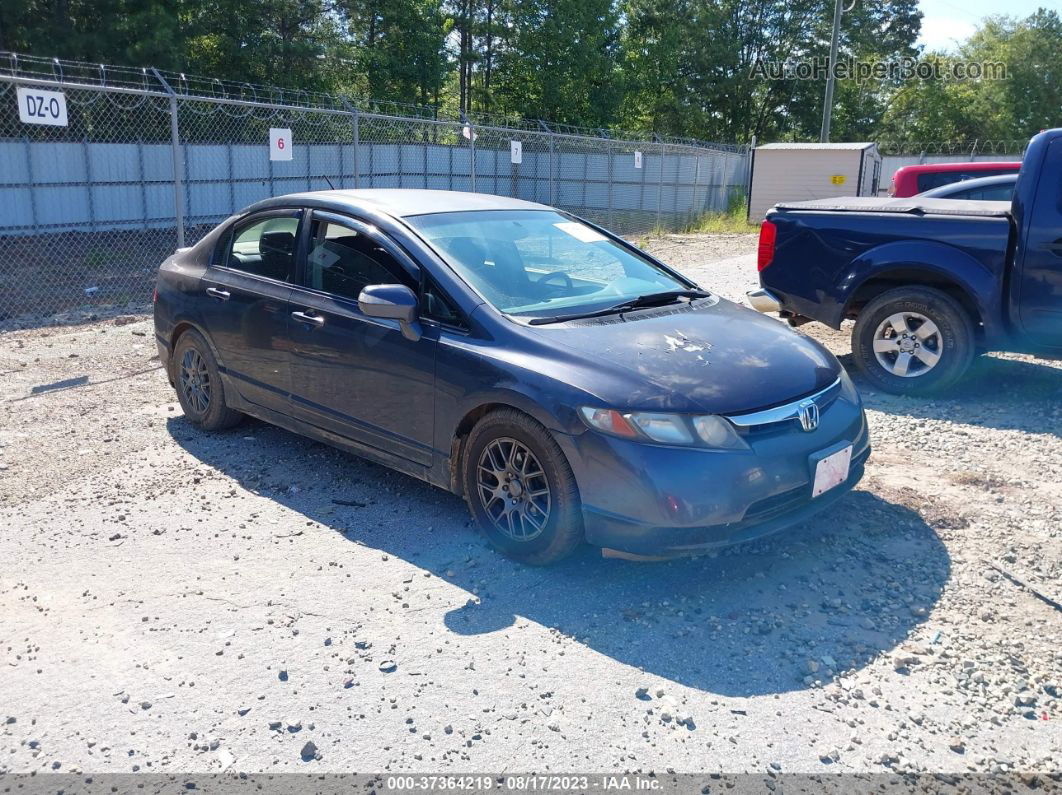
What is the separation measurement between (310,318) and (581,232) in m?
1.71

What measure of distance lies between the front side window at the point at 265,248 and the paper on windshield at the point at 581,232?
61.6 inches

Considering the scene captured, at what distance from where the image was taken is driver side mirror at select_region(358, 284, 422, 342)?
4.39 meters

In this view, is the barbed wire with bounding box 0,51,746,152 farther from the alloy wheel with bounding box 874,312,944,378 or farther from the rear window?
the alloy wheel with bounding box 874,312,944,378

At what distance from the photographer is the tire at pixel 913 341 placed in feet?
22.5

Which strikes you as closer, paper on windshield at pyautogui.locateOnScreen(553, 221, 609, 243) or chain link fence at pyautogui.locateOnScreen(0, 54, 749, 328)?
paper on windshield at pyautogui.locateOnScreen(553, 221, 609, 243)

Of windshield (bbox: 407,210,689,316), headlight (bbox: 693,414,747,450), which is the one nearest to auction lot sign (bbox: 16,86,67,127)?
windshield (bbox: 407,210,689,316)

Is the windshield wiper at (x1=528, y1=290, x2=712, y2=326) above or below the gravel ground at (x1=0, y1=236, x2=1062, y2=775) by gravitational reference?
above

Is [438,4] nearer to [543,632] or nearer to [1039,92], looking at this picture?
[543,632]

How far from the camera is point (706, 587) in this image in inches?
162

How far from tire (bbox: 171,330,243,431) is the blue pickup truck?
3477mm

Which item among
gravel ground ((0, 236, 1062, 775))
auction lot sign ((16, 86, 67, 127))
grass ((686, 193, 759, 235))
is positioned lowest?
gravel ground ((0, 236, 1062, 775))

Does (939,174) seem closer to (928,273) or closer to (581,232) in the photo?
(928,273)

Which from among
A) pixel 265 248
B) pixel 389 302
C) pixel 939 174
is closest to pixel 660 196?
pixel 939 174

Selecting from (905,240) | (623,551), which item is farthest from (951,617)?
(905,240)
